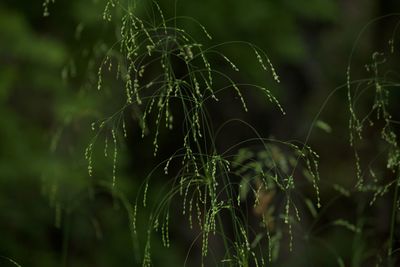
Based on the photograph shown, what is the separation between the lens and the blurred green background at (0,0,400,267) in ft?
16.1

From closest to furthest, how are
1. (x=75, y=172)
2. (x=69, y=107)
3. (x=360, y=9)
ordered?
1. (x=69, y=107)
2. (x=75, y=172)
3. (x=360, y=9)

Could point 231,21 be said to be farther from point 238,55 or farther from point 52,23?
point 52,23

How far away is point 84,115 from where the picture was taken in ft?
15.2

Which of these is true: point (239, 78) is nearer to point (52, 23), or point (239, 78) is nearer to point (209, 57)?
point (209, 57)

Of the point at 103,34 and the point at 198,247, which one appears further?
the point at 198,247

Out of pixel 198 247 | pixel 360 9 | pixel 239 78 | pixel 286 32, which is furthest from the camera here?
pixel 360 9

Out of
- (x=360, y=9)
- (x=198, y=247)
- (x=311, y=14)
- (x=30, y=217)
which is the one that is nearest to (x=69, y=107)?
(x=30, y=217)

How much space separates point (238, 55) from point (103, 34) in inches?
37.9

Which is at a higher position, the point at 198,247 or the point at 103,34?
the point at 103,34

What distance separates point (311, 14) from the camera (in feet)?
18.2

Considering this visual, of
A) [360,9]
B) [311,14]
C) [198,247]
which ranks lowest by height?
[198,247]

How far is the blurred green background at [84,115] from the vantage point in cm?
490

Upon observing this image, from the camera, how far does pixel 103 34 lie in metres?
5.34

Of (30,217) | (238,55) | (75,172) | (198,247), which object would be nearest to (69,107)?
(75,172)
